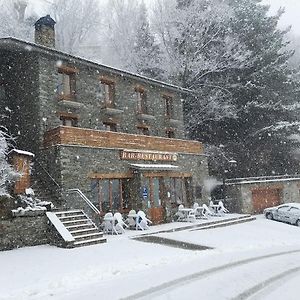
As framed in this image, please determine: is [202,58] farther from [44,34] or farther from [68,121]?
[68,121]

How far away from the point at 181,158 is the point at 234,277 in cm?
1383

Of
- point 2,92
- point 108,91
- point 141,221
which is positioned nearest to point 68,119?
point 108,91

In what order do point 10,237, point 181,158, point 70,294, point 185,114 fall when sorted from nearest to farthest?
point 70,294 → point 10,237 → point 181,158 → point 185,114

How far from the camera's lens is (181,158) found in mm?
23625

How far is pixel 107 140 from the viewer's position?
63.6 feet

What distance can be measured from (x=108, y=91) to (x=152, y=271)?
14.6 m

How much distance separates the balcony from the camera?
1770 centimetres

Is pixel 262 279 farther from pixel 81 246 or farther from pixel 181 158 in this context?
pixel 181 158

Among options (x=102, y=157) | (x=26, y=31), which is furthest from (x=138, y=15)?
(x=102, y=157)

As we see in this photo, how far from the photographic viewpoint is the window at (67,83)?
2098 centimetres

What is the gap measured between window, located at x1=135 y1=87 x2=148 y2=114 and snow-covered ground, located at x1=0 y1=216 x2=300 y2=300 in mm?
10518

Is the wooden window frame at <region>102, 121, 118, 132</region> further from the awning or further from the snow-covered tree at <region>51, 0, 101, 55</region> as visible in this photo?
the snow-covered tree at <region>51, 0, 101, 55</region>

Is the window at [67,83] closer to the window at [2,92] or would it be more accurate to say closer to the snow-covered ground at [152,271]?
the window at [2,92]

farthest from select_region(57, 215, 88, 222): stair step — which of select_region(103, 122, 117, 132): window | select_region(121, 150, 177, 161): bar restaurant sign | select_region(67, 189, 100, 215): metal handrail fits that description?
select_region(103, 122, 117, 132): window
